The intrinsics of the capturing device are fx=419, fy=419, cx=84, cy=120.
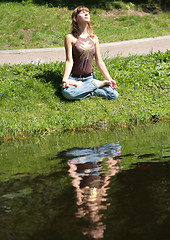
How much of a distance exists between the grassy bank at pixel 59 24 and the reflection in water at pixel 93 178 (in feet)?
36.2

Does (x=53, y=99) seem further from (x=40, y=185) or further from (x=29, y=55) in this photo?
(x=29, y=55)

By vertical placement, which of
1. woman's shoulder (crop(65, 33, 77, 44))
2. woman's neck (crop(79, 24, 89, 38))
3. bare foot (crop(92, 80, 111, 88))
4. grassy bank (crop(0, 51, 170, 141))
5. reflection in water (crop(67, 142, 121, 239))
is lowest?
grassy bank (crop(0, 51, 170, 141))

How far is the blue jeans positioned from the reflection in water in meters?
2.69

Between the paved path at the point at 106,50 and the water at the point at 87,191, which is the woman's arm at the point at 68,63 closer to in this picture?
the water at the point at 87,191

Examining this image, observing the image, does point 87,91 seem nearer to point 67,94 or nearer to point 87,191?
point 67,94

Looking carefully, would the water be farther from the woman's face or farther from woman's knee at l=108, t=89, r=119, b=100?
the woman's face

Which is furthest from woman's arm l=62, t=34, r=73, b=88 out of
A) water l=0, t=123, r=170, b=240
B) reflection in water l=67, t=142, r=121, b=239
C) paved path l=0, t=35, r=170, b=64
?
paved path l=0, t=35, r=170, b=64

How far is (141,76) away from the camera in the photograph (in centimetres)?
894

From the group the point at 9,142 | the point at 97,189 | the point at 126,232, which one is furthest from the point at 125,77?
the point at 126,232

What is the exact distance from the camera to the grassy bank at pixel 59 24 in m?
15.9

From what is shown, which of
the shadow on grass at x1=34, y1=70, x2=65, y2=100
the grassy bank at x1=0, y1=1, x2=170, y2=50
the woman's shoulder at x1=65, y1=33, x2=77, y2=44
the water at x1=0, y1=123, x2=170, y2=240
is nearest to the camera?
the water at x1=0, y1=123, x2=170, y2=240

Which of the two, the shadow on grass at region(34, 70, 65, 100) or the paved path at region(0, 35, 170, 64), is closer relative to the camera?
the shadow on grass at region(34, 70, 65, 100)

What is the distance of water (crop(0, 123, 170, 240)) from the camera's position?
7.84 feet

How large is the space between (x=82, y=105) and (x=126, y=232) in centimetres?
548
